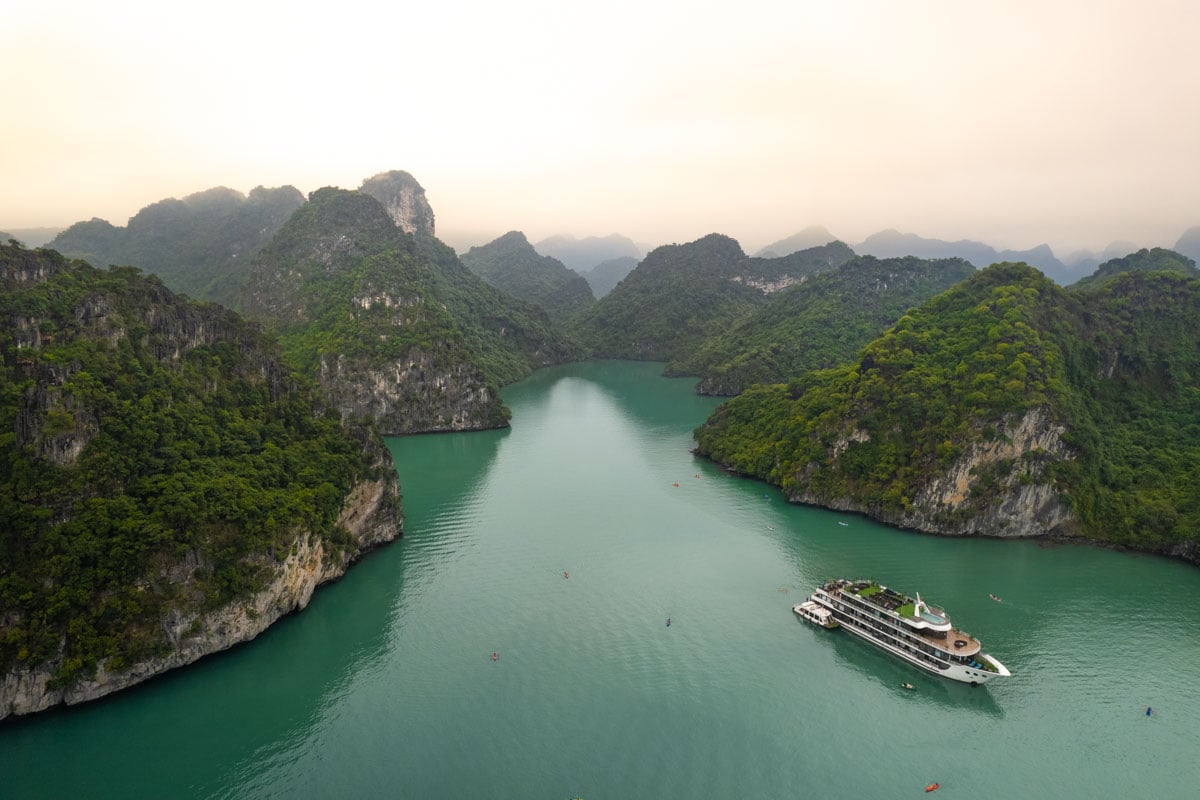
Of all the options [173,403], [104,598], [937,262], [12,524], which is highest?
[937,262]

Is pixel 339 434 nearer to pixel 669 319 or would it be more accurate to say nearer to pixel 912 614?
pixel 912 614

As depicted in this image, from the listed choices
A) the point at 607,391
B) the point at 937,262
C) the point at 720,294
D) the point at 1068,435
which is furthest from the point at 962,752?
the point at 720,294

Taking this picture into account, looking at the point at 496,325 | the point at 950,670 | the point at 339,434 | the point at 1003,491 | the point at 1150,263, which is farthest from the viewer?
the point at 496,325

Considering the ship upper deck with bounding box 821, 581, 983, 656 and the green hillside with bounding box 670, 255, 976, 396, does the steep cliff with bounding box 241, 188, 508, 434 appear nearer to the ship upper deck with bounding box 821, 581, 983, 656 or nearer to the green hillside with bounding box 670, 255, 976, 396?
the green hillside with bounding box 670, 255, 976, 396

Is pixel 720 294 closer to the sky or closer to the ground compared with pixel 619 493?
closer to the sky

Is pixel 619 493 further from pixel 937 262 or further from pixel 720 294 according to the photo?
pixel 720 294

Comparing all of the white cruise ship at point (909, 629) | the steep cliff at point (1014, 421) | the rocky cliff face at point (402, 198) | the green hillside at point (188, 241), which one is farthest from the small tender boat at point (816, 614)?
the rocky cliff face at point (402, 198)

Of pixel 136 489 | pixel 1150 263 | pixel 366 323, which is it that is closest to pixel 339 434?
pixel 136 489
